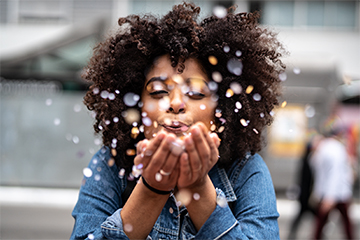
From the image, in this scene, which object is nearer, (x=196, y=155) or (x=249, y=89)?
(x=196, y=155)

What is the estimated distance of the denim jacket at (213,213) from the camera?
3.95 ft

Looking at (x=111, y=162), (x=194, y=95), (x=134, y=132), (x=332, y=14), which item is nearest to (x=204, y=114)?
(x=194, y=95)

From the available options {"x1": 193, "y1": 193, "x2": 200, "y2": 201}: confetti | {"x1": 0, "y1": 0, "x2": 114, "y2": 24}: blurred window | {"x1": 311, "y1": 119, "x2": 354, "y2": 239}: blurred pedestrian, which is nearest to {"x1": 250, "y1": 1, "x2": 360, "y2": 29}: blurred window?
{"x1": 0, "y1": 0, "x2": 114, "y2": 24}: blurred window

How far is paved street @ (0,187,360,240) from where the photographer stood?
226 inches

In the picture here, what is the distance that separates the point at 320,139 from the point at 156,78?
4.28 meters

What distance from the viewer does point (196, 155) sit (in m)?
1.01

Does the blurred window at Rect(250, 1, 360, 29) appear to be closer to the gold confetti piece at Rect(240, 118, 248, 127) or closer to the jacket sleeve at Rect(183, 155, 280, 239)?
the gold confetti piece at Rect(240, 118, 248, 127)

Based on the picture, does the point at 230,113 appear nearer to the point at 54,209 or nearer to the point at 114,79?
the point at 114,79

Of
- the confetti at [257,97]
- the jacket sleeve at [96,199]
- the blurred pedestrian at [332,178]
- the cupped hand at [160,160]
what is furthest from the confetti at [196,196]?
the blurred pedestrian at [332,178]

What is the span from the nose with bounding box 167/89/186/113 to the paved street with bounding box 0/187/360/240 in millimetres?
4462

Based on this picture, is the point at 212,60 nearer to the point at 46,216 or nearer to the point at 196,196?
the point at 196,196

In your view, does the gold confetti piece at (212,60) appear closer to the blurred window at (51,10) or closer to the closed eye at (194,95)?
the closed eye at (194,95)

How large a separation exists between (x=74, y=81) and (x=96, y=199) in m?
6.49

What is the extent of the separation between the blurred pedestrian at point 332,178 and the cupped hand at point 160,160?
3977mm
